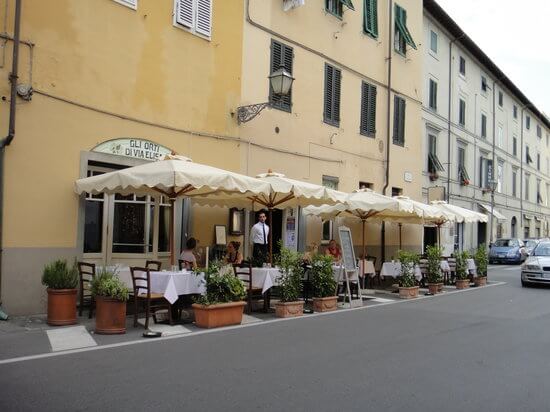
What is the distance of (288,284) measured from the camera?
10180 millimetres

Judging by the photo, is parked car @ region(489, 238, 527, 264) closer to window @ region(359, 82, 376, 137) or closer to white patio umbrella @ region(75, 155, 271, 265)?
window @ region(359, 82, 376, 137)

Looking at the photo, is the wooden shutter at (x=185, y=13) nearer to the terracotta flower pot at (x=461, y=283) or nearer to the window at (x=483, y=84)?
the terracotta flower pot at (x=461, y=283)

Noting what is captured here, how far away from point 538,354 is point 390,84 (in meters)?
14.1

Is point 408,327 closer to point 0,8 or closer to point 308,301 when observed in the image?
point 308,301

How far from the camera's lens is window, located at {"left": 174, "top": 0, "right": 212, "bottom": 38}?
12.0 metres

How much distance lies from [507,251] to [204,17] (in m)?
23.2

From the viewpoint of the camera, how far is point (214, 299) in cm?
881

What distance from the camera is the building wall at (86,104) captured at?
9281mm

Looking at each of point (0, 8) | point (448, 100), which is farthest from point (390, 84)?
point (0, 8)

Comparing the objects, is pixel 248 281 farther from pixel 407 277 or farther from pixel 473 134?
pixel 473 134

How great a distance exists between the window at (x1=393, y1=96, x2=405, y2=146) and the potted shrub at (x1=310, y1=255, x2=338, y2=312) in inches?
412

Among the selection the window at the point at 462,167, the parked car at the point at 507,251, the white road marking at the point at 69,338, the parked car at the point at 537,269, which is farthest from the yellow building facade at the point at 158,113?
the parked car at the point at 507,251

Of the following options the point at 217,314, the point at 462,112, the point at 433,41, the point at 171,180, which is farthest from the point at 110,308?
the point at 462,112

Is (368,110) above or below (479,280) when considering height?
above
